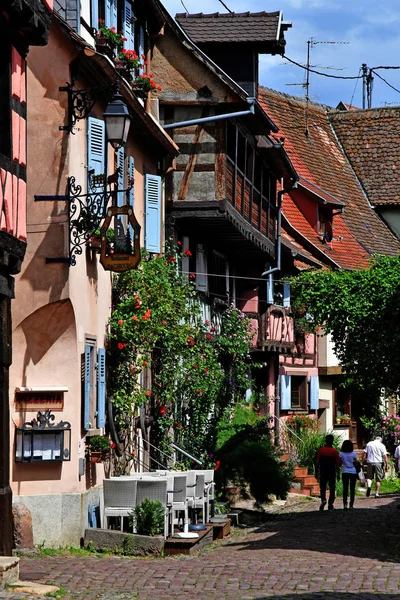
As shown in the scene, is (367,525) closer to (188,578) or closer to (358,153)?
(188,578)

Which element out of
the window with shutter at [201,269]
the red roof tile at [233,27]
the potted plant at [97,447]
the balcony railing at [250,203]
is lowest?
the potted plant at [97,447]

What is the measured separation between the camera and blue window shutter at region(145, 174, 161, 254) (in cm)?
2141

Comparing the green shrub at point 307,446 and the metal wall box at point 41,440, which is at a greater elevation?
the metal wall box at point 41,440

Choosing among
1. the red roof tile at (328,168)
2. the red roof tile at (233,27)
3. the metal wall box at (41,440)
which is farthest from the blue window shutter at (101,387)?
the red roof tile at (328,168)

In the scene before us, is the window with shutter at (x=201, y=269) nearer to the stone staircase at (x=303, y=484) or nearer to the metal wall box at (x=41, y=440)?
the stone staircase at (x=303, y=484)

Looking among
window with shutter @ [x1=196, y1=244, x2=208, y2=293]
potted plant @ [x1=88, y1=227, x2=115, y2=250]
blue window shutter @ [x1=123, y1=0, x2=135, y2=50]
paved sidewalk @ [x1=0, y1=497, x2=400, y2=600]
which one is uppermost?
blue window shutter @ [x1=123, y1=0, x2=135, y2=50]

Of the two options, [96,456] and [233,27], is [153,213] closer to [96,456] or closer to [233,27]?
[96,456]

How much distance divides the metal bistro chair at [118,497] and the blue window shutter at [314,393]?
21.2 m

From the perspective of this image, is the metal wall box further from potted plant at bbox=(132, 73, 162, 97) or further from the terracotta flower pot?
potted plant at bbox=(132, 73, 162, 97)

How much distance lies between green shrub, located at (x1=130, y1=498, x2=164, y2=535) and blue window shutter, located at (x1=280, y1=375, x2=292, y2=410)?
1942 cm

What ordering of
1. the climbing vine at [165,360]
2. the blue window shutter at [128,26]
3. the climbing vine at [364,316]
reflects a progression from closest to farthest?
the climbing vine at [165,360] → the blue window shutter at [128,26] → the climbing vine at [364,316]

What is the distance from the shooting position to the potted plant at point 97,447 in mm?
16859

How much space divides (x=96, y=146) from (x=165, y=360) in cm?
492

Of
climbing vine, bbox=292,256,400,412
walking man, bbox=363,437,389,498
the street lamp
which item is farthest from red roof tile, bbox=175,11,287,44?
the street lamp
